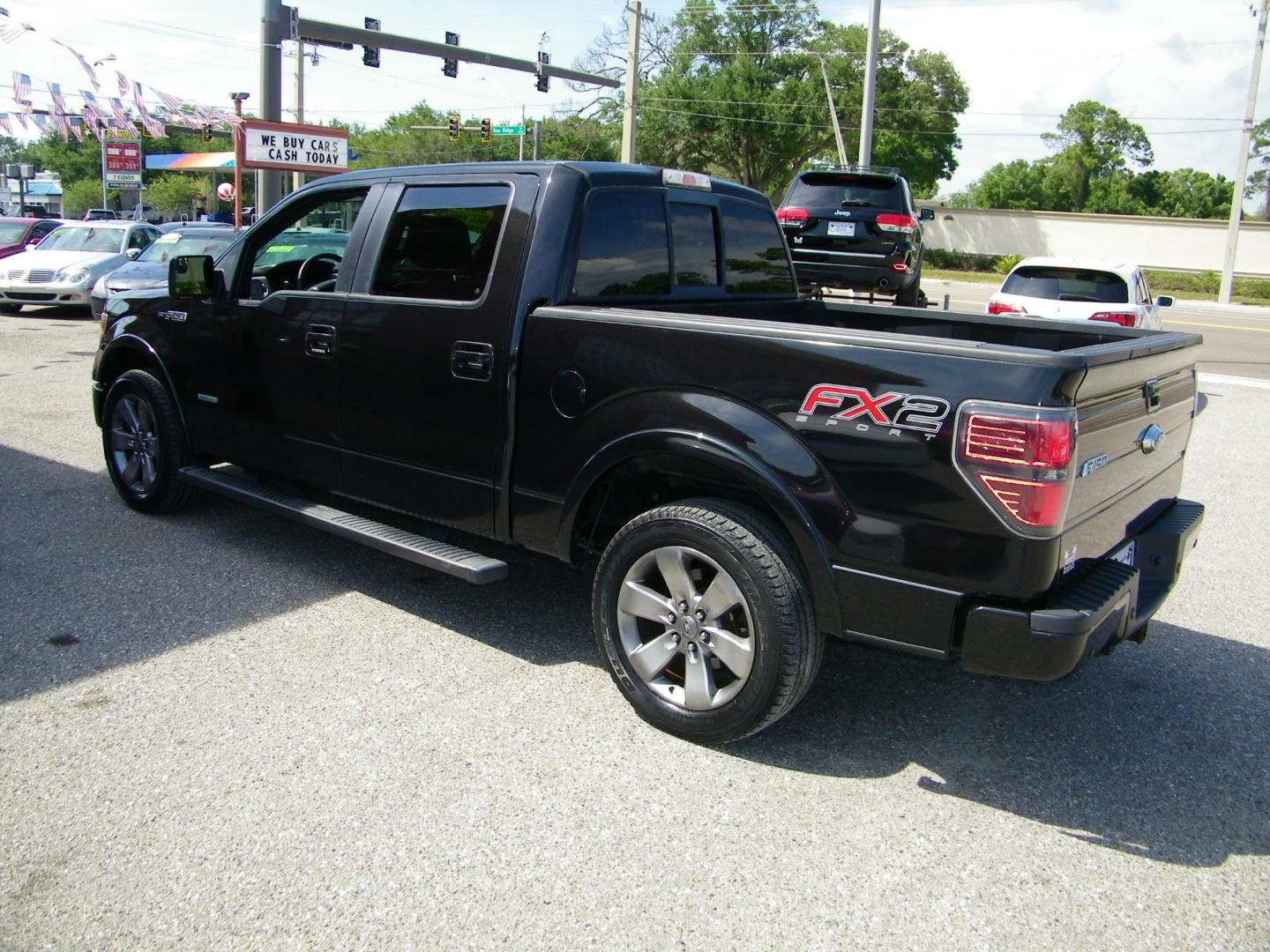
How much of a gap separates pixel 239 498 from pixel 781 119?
48.8 m

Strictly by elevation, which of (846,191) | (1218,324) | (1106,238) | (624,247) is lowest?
(1218,324)

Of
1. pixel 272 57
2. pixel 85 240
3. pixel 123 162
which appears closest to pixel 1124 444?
pixel 272 57

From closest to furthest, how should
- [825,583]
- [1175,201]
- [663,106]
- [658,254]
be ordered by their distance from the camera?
[825,583] < [658,254] < [663,106] < [1175,201]

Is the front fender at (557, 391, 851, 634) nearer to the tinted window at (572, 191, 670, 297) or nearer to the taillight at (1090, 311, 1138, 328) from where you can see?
the tinted window at (572, 191, 670, 297)

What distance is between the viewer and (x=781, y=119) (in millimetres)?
49844

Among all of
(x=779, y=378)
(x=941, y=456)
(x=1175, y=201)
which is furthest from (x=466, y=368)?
(x=1175, y=201)

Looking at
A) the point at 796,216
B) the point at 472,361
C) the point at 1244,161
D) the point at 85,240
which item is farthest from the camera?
the point at 1244,161

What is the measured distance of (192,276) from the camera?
5.25 metres

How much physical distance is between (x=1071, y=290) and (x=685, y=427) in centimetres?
918

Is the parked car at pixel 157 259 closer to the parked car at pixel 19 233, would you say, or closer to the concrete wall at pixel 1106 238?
the parked car at pixel 19 233

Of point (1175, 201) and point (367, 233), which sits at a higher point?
point (1175, 201)

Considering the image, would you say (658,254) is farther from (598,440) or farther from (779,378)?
(779,378)

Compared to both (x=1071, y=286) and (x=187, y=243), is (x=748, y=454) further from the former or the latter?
(x=187, y=243)

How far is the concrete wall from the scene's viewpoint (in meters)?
45.6
